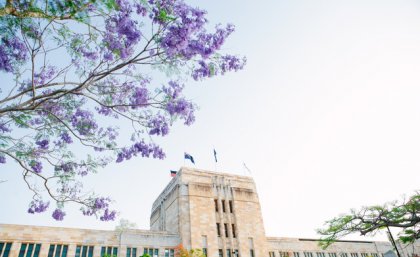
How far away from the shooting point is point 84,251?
26.6 m

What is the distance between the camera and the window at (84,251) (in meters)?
26.3

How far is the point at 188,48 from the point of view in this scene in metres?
10.7

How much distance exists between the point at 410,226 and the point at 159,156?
24.8 meters

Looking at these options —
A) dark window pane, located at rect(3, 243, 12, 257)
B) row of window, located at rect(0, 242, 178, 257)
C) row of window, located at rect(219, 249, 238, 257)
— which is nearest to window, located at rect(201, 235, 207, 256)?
row of window, located at rect(219, 249, 238, 257)

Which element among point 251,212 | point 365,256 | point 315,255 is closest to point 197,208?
point 251,212

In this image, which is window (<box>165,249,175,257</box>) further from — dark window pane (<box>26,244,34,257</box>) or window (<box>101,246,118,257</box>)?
dark window pane (<box>26,244,34,257</box>)

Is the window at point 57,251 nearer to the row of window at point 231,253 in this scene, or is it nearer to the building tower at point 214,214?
the building tower at point 214,214

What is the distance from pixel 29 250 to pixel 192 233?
16.3 metres

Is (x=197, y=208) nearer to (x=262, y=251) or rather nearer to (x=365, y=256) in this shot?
(x=262, y=251)

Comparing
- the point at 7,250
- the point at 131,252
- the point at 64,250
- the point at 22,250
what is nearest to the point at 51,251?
the point at 64,250

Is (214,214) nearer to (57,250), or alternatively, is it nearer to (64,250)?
(64,250)

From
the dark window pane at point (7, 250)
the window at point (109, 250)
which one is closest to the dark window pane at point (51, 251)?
the dark window pane at point (7, 250)

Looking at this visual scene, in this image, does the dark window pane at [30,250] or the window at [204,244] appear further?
the window at [204,244]

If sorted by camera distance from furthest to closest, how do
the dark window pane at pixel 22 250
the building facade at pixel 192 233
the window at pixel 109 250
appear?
the window at pixel 109 250 → the building facade at pixel 192 233 → the dark window pane at pixel 22 250
